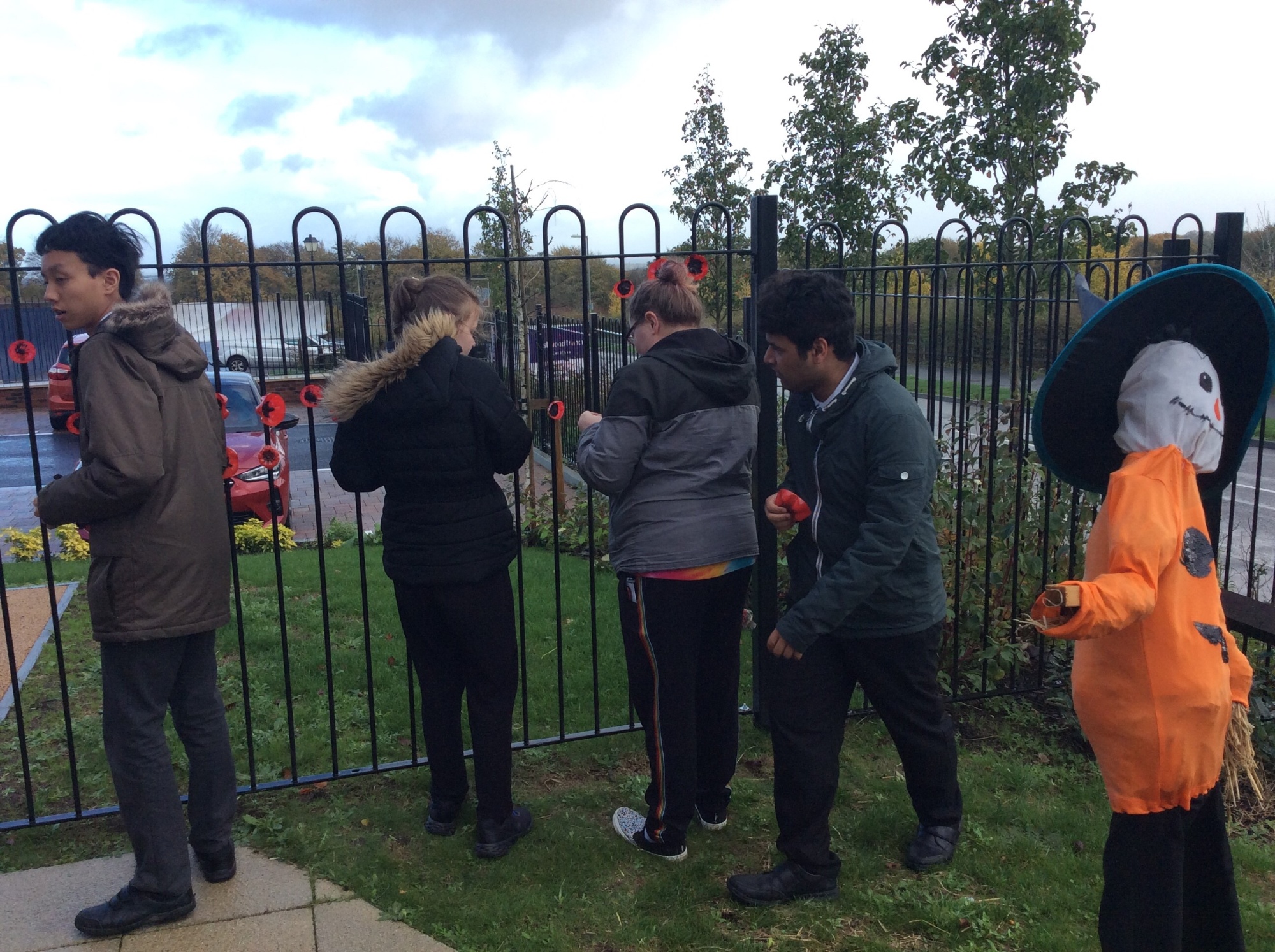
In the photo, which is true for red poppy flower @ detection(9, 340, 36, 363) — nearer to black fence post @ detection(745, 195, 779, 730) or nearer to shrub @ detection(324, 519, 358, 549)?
black fence post @ detection(745, 195, 779, 730)

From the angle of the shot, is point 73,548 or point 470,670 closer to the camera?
point 470,670

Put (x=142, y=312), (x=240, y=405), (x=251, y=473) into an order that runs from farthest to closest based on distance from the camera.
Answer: (x=240, y=405), (x=251, y=473), (x=142, y=312)

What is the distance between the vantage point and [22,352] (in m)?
2.68

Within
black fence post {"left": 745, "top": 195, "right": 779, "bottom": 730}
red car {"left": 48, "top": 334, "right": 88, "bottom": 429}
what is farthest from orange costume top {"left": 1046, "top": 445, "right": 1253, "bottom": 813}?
red car {"left": 48, "top": 334, "right": 88, "bottom": 429}

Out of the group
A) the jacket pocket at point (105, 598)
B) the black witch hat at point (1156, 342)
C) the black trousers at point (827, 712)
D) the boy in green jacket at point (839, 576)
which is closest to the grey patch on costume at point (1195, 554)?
the black witch hat at point (1156, 342)

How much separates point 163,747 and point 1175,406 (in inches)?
105

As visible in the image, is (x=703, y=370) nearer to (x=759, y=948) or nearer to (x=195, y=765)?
(x=759, y=948)

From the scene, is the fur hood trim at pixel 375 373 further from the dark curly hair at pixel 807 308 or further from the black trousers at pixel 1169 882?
the black trousers at pixel 1169 882

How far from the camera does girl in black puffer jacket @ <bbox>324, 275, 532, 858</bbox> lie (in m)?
2.71

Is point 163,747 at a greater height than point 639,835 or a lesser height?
greater

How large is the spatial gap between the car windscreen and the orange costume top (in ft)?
27.4

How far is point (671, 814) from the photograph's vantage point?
300 centimetres

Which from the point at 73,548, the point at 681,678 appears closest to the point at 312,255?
the point at 681,678

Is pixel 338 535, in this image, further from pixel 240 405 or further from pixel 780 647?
pixel 780 647
